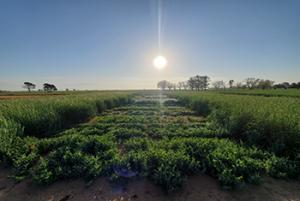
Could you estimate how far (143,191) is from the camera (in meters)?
3.12

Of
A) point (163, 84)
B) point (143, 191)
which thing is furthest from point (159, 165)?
point (163, 84)

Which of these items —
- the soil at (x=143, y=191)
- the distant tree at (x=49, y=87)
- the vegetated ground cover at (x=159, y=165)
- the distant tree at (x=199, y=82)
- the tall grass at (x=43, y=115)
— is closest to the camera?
the soil at (x=143, y=191)

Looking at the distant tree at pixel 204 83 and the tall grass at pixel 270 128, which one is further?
the distant tree at pixel 204 83

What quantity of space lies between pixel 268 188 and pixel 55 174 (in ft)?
14.5

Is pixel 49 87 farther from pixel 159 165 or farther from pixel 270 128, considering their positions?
pixel 270 128

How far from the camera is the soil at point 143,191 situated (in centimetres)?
297

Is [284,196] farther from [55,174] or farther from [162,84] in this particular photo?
[162,84]

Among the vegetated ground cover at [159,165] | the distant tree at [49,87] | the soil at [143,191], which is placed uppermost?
the distant tree at [49,87]

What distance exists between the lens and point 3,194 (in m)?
3.26

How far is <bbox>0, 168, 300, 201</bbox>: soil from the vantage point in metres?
2.97

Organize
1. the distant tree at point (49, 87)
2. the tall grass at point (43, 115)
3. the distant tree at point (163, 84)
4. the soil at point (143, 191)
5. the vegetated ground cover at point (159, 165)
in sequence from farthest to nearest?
the distant tree at point (163, 84) → the distant tree at point (49, 87) → the tall grass at point (43, 115) → the vegetated ground cover at point (159, 165) → the soil at point (143, 191)

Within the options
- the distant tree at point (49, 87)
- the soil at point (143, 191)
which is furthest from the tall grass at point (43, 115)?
the distant tree at point (49, 87)

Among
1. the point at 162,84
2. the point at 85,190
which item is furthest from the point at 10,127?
the point at 162,84

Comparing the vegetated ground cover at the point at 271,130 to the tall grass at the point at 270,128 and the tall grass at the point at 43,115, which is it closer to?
the tall grass at the point at 270,128
